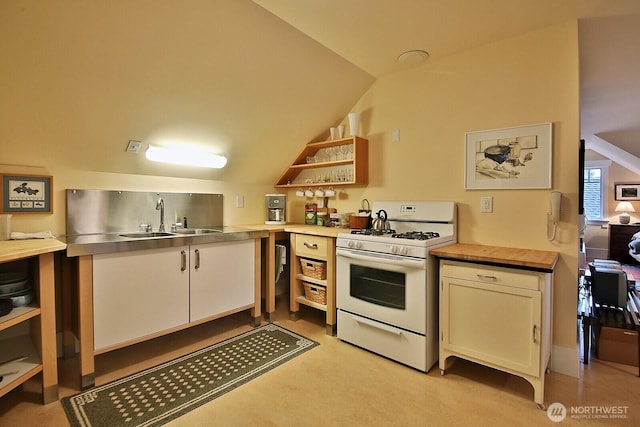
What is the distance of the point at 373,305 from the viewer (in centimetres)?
237

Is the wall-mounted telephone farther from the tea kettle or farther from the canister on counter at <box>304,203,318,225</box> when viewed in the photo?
the canister on counter at <box>304,203,318,225</box>

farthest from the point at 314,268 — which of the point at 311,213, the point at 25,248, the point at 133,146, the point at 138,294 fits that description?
the point at 25,248

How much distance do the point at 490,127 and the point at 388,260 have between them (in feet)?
4.09

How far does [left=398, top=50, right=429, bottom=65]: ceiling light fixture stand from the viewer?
2525mm

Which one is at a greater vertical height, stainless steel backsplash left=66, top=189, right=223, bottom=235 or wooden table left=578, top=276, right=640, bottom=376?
stainless steel backsplash left=66, top=189, right=223, bottom=235

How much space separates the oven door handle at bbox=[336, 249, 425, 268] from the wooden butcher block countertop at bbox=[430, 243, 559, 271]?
13 centimetres

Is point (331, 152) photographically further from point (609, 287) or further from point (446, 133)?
point (609, 287)

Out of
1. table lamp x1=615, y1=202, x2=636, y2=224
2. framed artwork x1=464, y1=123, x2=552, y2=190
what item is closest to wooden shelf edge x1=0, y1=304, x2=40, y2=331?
framed artwork x1=464, y1=123, x2=552, y2=190

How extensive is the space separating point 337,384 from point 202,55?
88.6 inches

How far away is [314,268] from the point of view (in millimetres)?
2865

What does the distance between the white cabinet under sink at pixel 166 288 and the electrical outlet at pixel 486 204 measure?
1.87 m

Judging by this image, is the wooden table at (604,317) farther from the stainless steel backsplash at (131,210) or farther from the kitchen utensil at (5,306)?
the kitchen utensil at (5,306)

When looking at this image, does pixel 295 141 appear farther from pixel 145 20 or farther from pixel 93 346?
pixel 93 346

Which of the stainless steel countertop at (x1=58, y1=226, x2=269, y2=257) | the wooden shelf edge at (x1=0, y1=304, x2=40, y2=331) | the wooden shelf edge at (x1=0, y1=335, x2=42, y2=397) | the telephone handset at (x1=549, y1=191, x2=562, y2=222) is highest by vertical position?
the telephone handset at (x1=549, y1=191, x2=562, y2=222)
